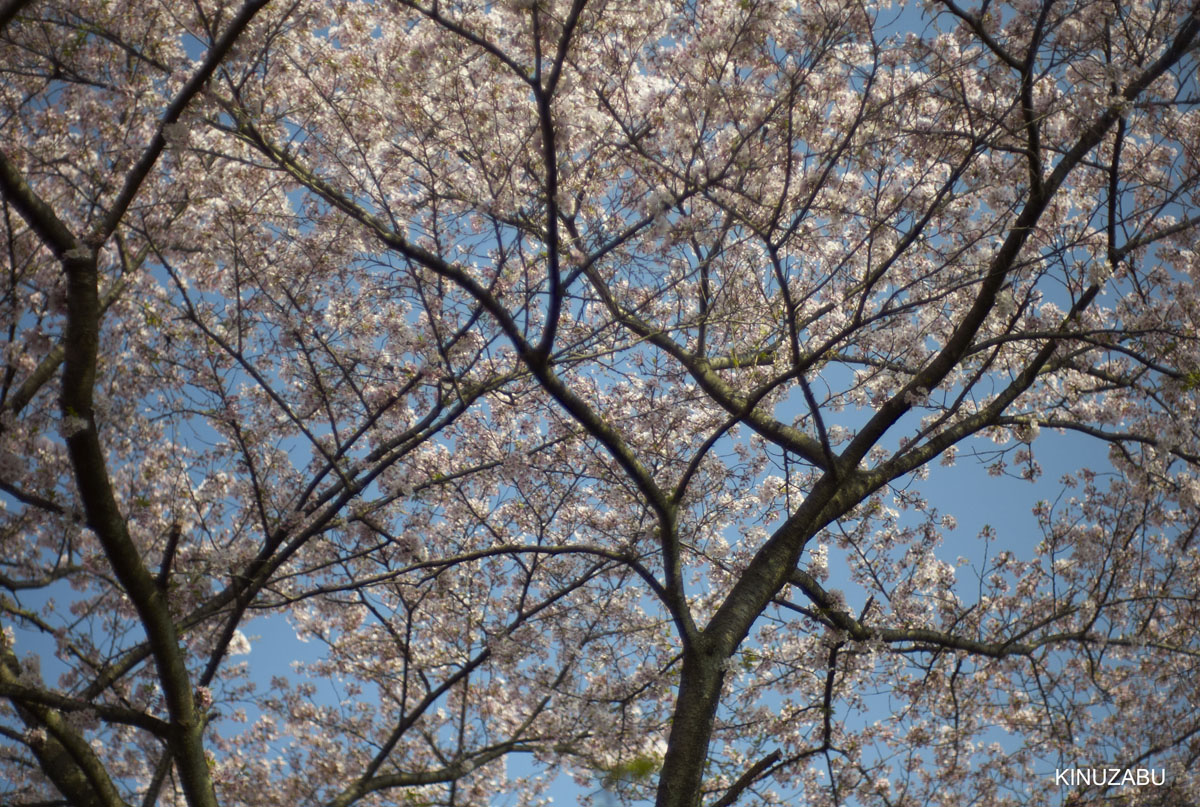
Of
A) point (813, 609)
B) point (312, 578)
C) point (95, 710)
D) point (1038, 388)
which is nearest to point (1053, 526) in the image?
point (1038, 388)

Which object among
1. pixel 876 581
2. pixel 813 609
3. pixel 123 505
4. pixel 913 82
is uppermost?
pixel 913 82

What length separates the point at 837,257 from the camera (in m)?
8.22

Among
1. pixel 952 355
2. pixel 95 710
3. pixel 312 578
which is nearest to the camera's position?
pixel 95 710

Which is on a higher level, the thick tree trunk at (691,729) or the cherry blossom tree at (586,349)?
the cherry blossom tree at (586,349)

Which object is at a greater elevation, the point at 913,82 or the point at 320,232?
the point at 913,82

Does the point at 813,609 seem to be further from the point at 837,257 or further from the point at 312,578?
the point at 312,578

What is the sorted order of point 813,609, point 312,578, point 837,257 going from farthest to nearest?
1. point 312,578
2. point 837,257
3. point 813,609

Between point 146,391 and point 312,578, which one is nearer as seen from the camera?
point 146,391

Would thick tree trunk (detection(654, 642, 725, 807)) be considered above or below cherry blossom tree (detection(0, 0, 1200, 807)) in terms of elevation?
below

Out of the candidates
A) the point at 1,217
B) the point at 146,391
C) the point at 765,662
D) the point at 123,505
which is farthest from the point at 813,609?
the point at 1,217

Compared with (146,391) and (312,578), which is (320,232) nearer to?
(146,391)

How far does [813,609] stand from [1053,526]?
166 inches

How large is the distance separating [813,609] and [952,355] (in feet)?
6.62

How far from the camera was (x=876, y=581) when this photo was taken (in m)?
7.64
